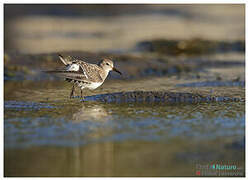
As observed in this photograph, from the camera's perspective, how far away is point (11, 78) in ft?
35.4

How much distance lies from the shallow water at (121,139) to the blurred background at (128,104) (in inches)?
0.5

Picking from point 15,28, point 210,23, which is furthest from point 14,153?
point 210,23

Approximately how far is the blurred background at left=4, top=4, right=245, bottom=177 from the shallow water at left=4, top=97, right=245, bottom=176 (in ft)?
0.04

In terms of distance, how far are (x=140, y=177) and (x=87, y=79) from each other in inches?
150

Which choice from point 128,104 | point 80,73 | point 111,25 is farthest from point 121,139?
point 111,25

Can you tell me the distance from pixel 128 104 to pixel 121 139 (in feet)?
7.05

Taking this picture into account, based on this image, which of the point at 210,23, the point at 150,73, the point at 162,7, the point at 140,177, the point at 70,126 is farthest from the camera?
the point at 162,7

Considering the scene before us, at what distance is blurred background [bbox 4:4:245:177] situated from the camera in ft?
15.7

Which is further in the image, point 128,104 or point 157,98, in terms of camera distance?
point 157,98

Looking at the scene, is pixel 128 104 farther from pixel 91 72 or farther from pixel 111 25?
pixel 111 25

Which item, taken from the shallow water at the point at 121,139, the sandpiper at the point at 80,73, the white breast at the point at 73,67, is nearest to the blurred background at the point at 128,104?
the shallow water at the point at 121,139

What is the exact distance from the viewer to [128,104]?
748 cm

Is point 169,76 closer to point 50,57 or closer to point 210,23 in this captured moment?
point 50,57

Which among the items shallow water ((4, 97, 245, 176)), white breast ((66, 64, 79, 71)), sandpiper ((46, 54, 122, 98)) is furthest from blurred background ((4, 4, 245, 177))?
white breast ((66, 64, 79, 71))
